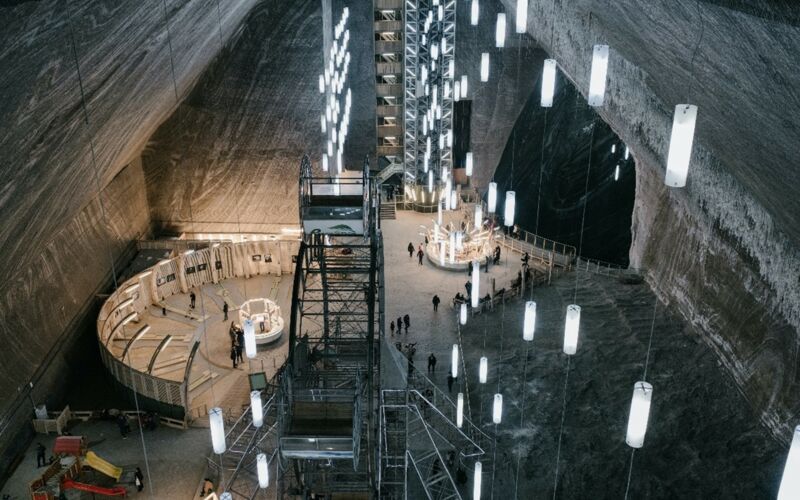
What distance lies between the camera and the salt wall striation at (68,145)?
7.30 metres

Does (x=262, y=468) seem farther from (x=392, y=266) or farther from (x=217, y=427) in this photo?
(x=392, y=266)

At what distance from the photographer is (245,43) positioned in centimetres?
2341

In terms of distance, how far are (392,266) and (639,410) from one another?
667 inches

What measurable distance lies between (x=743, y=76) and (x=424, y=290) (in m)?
16.0

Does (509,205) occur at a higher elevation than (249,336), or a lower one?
higher

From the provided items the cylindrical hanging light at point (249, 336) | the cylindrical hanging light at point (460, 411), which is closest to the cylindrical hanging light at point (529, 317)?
the cylindrical hanging light at point (460, 411)

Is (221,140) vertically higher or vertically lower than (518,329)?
higher

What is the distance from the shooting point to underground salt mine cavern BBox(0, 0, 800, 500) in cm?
919

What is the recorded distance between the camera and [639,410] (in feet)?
25.5

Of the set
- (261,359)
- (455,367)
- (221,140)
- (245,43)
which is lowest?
(261,359)

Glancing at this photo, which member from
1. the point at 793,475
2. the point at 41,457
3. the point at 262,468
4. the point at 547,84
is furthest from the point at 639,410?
the point at 41,457

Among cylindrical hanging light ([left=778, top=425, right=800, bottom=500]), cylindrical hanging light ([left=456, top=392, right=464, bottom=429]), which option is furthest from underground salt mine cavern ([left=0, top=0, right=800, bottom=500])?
cylindrical hanging light ([left=456, top=392, right=464, bottom=429])

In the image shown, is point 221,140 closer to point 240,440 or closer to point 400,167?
point 400,167

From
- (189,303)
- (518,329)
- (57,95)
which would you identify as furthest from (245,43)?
(57,95)
